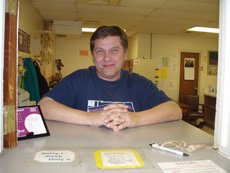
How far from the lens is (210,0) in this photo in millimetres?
3146

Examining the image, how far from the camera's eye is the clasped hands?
0.98m

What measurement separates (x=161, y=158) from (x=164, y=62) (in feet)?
19.7

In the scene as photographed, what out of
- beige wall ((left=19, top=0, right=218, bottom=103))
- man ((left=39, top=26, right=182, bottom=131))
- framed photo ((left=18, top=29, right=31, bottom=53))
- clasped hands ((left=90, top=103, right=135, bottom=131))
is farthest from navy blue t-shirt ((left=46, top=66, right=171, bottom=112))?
beige wall ((left=19, top=0, right=218, bottom=103))

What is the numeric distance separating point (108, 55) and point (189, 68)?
5.55 metres

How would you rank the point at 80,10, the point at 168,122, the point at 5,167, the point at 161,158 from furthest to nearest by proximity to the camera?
the point at 80,10 < the point at 168,122 < the point at 161,158 < the point at 5,167

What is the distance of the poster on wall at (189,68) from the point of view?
653cm

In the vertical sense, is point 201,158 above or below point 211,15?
below

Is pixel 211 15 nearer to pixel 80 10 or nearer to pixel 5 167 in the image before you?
pixel 80 10

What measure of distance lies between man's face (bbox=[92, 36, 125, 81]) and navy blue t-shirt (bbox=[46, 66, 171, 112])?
0.31 feet

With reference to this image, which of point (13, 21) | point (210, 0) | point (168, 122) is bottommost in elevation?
point (168, 122)

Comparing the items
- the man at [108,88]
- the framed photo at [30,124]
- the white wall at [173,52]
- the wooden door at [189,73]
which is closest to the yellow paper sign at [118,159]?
the framed photo at [30,124]

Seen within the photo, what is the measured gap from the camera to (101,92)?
4.91 ft

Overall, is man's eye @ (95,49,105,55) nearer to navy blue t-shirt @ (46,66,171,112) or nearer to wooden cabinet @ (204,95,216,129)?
navy blue t-shirt @ (46,66,171,112)

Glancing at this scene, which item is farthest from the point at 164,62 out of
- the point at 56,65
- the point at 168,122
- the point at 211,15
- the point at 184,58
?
the point at 168,122
